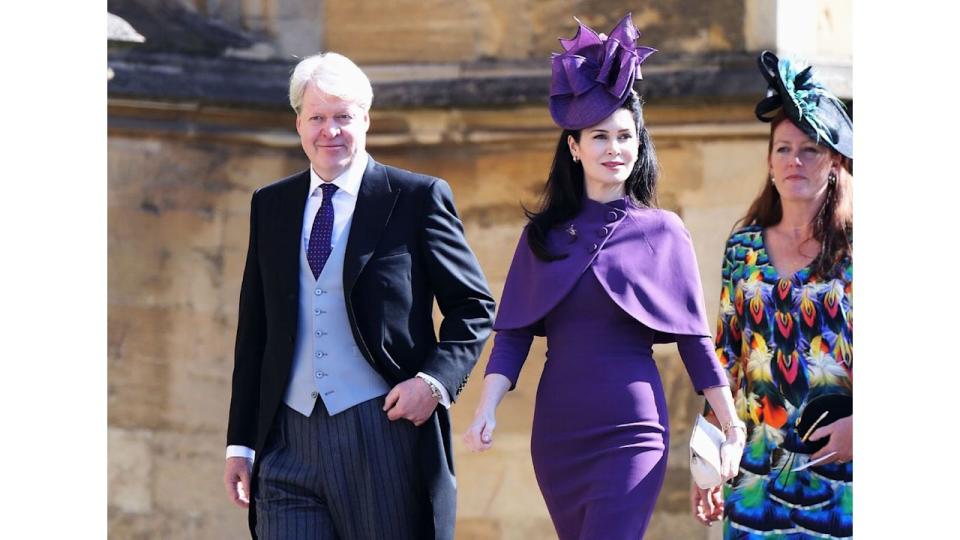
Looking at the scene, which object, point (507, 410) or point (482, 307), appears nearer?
point (482, 307)

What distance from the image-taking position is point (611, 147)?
5.16 meters

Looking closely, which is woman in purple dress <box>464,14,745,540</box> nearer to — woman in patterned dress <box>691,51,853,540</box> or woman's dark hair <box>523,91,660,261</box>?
woman's dark hair <box>523,91,660,261</box>

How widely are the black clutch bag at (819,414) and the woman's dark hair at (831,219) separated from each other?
346 mm

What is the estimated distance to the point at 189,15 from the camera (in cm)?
830

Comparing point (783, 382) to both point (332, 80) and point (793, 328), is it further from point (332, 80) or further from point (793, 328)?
point (332, 80)

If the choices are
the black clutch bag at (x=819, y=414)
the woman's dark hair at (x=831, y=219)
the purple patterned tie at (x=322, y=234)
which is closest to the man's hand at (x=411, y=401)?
the purple patterned tie at (x=322, y=234)

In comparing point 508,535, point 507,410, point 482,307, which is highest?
point 482,307

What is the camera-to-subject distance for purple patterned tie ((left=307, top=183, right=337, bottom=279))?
5.37m

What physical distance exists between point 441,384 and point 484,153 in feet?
9.26

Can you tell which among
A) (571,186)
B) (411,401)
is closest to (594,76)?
(571,186)

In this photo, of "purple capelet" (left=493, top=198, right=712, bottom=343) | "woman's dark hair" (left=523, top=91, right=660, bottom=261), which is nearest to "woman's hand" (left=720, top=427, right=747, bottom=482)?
"purple capelet" (left=493, top=198, right=712, bottom=343)

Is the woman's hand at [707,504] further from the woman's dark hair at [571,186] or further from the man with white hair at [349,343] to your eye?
the woman's dark hair at [571,186]
